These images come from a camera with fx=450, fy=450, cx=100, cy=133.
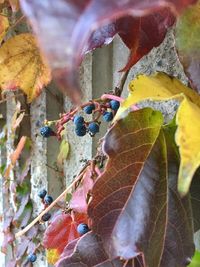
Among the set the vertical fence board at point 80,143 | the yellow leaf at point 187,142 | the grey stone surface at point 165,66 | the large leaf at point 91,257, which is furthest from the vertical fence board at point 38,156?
the yellow leaf at point 187,142

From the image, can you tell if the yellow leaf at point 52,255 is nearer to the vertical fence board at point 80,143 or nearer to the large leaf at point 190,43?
the vertical fence board at point 80,143

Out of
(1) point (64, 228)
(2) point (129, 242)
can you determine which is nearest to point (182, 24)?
(2) point (129, 242)

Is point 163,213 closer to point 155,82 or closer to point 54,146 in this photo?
point 155,82

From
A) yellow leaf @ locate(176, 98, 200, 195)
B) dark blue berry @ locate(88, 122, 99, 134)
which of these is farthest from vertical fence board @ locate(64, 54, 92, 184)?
yellow leaf @ locate(176, 98, 200, 195)

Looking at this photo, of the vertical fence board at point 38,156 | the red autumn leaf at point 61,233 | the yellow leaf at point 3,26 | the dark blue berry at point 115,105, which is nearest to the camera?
the dark blue berry at point 115,105

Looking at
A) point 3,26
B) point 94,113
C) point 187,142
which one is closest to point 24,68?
point 3,26

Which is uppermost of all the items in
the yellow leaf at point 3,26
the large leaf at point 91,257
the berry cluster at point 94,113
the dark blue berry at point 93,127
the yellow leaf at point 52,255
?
the yellow leaf at point 3,26

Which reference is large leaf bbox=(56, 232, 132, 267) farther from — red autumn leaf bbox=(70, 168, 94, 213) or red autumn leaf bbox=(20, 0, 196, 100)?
red autumn leaf bbox=(20, 0, 196, 100)
